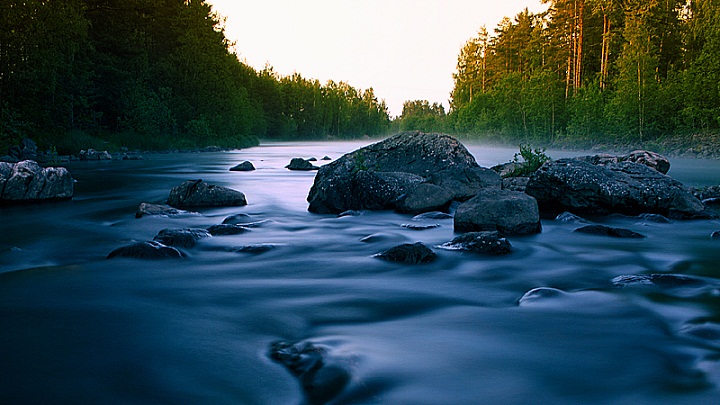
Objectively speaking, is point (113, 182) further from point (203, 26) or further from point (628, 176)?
point (203, 26)

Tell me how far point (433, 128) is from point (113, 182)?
9187 cm

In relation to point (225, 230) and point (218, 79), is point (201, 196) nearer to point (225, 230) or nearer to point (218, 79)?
point (225, 230)

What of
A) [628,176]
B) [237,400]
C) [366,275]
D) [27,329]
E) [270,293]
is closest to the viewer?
[237,400]

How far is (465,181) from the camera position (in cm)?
1045

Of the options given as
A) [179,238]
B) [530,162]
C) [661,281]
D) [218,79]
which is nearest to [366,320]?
[661,281]

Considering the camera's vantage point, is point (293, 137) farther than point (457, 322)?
Yes

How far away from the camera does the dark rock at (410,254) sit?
5.58m

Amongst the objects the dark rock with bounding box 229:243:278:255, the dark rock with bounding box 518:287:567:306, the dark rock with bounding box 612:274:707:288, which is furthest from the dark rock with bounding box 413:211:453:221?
the dark rock with bounding box 518:287:567:306

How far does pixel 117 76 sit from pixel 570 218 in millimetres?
36389

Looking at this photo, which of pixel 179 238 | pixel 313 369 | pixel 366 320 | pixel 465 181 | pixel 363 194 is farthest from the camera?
pixel 465 181

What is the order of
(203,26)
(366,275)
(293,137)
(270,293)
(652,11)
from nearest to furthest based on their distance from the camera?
(270,293)
(366,275)
(652,11)
(203,26)
(293,137)

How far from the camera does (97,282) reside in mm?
4699

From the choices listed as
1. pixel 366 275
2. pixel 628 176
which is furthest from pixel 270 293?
pixel 628 176

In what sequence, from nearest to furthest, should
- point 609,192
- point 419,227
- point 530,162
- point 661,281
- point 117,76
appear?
point 661,281 < point 419,227 < point 609,192 < point 530,162 < point 117,76
